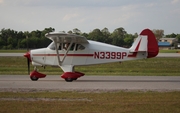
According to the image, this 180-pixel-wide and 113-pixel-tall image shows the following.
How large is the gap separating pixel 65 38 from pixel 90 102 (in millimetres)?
7506

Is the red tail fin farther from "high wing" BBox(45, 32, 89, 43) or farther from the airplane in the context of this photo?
"high wing" BBox(45, 32, 89, 43)

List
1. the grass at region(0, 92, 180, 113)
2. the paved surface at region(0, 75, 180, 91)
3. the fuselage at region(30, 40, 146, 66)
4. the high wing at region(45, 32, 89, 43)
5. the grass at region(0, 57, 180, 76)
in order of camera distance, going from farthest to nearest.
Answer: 1. the grass at region(0, 57, 180, 76)
2. the fuselage at region(30, 40, 146, 66)
3. the high wing at region(45, 32, 89, 43)
4. the paved surface at region(0, 75, 180, 91)
5. the grass at region(0, 92, 180, 113)

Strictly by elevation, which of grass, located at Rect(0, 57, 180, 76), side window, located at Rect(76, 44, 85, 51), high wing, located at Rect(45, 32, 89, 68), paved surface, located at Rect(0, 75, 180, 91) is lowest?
grass, located at Rect(0, 57, 180, 76)

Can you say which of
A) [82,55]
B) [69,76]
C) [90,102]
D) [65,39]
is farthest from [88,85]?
[90,102]

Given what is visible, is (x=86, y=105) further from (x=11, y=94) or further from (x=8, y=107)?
(x=11, y=94)

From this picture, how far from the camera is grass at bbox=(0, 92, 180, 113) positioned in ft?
28.0

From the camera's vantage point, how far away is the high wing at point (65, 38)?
15.9 m

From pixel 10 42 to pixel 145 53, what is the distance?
62.1 metres

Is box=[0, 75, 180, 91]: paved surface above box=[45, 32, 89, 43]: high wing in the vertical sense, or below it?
below

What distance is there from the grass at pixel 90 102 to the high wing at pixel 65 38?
494 cm

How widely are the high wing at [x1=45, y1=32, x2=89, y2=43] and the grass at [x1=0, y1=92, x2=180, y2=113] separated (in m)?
4.94

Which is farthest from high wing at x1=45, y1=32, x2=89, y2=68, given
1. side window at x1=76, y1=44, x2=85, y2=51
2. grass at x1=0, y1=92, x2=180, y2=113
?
grass at x1=0, y1=92, x2=180, y2=113

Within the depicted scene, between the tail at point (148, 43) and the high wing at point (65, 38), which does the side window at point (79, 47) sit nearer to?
the high wing at point (65, 38)

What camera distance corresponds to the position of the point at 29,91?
1230 cm
